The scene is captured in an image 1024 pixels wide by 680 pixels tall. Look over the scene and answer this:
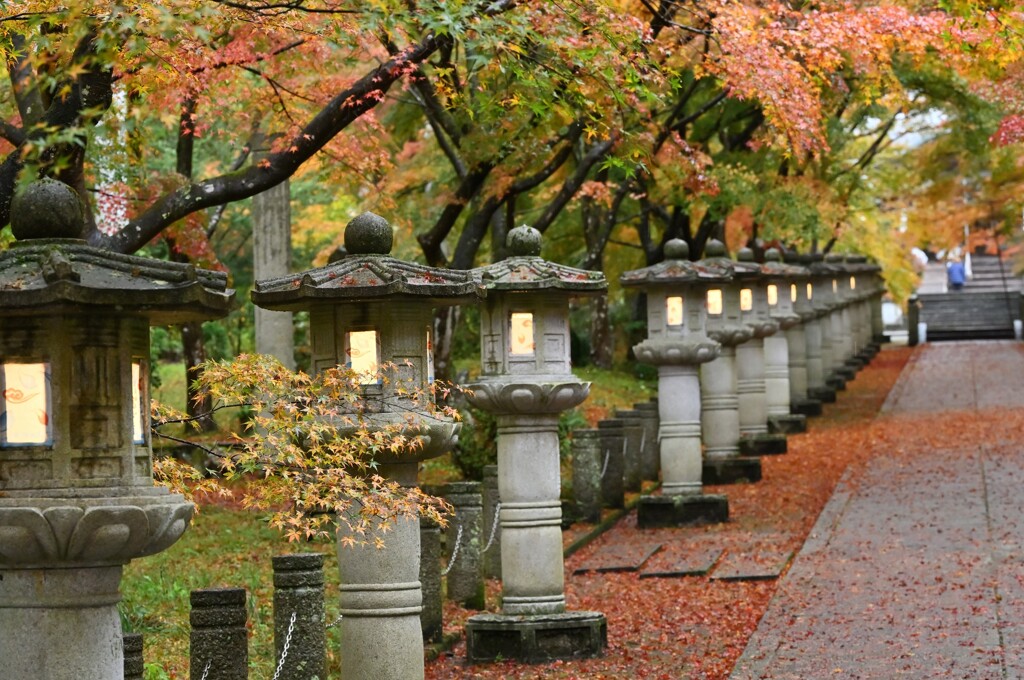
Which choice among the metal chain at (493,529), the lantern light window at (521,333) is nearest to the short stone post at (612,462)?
the metal chain at (493,529)

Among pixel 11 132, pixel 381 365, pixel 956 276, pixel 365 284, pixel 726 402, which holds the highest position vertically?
pixel 956 276

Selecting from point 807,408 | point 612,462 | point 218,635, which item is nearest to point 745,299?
point 612,462

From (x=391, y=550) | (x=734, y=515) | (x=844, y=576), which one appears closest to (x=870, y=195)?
(x=734, y=515)

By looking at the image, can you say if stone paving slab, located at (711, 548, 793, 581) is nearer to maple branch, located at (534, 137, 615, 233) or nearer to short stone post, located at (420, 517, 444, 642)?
short stone post, located at (420, 517, 444, 642)

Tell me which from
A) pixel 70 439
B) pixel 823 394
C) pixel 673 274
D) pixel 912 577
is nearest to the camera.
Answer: pixel 70 439

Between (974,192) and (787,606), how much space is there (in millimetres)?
36745

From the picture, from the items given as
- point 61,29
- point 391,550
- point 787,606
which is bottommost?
point 787,606

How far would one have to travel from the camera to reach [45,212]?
283 inches

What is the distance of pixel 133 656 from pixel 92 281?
8.25ft

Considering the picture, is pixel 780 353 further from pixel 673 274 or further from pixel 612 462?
pixel 673 274

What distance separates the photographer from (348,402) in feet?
33.3

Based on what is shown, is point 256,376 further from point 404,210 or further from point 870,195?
point 870,195

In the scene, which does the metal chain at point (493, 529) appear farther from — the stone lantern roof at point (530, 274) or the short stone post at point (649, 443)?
the short stone post at point (649, 443)

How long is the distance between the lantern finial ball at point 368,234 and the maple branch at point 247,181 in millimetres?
2841
